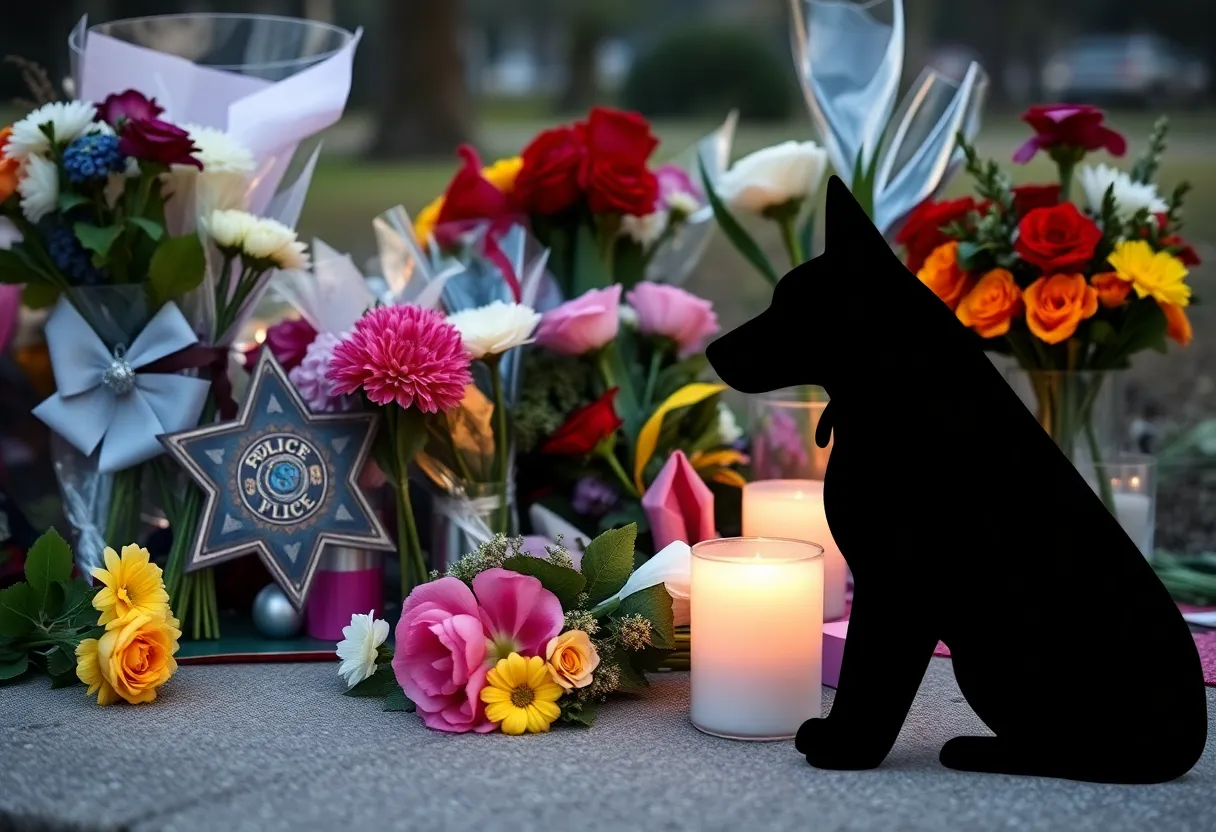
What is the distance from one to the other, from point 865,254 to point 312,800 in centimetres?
68

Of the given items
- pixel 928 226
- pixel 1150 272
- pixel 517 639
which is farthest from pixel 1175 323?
pixel 517 639

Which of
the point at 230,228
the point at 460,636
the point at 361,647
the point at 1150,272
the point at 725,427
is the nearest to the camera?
the point at 460,636

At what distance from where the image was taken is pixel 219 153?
168cm

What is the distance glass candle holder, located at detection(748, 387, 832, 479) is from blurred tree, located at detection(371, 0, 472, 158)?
348 centimetres

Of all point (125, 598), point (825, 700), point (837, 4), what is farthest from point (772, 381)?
point (837, 4)

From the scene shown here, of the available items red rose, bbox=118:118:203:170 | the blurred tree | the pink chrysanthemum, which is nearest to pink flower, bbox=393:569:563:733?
the pink chrysanthemum

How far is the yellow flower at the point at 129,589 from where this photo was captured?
4.55 ft

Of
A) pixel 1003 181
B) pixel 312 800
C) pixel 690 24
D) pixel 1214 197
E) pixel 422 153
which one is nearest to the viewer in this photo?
pixel 312 800

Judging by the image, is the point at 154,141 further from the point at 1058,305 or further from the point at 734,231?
the point at 1058,305

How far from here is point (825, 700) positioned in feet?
4.90

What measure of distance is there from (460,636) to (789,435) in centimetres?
73

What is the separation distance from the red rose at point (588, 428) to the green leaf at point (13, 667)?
A: 2.22ft

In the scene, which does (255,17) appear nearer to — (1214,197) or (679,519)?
(679,519)

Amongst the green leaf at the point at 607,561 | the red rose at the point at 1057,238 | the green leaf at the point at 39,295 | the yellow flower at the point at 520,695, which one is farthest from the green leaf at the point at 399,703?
the red rose at the point at 1057,238
